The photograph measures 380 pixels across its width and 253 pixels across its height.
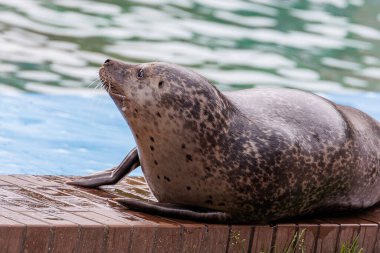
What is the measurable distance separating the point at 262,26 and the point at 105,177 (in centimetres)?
967

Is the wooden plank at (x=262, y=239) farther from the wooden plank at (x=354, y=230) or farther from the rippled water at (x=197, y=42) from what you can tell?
the rippled water at (x=197, y=42)

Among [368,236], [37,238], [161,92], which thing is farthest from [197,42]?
[37,238]

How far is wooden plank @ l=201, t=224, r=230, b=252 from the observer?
4.82m

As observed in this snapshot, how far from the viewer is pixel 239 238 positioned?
16.3 feet

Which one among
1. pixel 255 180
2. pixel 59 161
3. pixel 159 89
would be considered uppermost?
pixel 159 89

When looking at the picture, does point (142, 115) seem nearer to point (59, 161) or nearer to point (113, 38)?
point (59, 161)

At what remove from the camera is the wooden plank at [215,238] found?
4824 mm

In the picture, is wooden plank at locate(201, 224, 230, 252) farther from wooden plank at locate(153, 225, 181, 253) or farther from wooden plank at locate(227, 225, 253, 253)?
wooden plank at locate(153, 225, 181, 253)

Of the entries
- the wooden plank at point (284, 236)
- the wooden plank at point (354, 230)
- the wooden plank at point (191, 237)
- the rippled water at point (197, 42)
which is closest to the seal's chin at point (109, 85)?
the wooden plank at point (191, 237)

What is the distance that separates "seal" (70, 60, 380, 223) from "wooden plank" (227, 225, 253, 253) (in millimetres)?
74

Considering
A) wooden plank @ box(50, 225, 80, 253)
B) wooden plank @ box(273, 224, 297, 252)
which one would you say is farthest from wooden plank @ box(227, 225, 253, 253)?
wooden plank @ box(50, 225, 80, 253)

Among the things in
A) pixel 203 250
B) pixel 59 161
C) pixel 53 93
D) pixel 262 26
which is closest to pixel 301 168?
pixel 203 250

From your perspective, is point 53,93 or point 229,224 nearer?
point 229,224

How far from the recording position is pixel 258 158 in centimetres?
504
